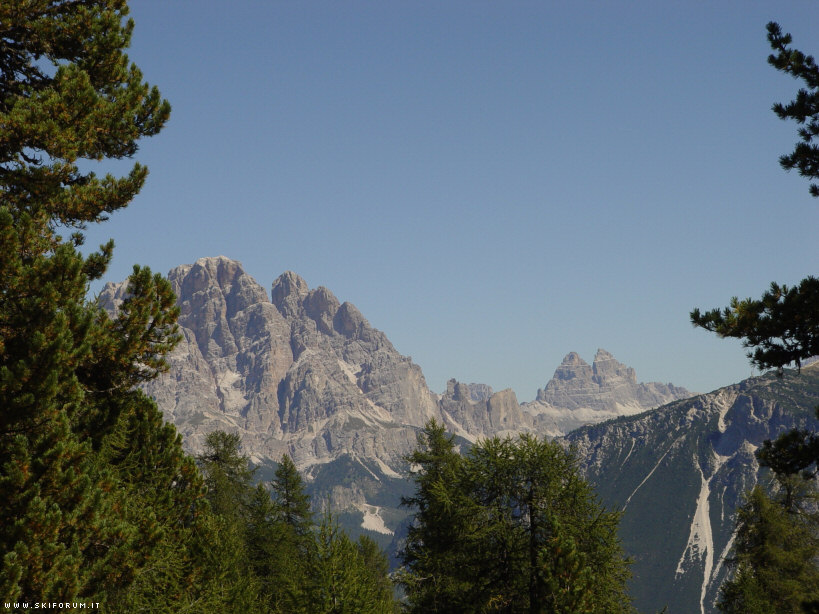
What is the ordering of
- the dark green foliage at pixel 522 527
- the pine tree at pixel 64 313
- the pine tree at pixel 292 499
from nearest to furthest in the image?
the pine tree at pixel 64 313 < the dark green foliage at pixel 522 527 < the pine tree at pixel 292 499

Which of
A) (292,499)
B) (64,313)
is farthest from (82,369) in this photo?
(292,499)

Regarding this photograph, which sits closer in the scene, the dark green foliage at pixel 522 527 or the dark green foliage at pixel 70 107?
the dark green foliage at pixel 70 107

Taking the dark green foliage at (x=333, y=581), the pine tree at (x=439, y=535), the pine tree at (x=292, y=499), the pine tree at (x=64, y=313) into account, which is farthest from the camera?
the pine tree at (x=292, y=499)

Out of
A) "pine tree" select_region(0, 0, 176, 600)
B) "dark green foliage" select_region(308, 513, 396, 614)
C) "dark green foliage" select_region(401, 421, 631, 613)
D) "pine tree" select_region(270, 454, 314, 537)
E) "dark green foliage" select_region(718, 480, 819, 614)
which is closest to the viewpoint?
"pine tree" select_region(0, 0, 176, 600)

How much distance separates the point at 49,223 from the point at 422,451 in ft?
76.8

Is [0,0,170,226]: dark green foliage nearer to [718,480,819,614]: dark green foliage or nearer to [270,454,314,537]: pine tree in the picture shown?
[718,480,819,614]: dark green foliage

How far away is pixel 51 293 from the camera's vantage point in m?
12.1

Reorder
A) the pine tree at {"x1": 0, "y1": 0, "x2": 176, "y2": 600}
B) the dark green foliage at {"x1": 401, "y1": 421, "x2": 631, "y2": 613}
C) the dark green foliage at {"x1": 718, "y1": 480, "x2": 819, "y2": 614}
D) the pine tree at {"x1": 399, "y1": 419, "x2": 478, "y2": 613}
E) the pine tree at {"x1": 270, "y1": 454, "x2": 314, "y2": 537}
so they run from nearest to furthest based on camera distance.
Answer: the pine tree at {"x1": 0, "y1": 0, "x2": 176, "y2": 600} → the dark green foliage at {"x1": 401, "y1": 421, "x2": 631, "y2": 613} → the pine tree at {"x1": 399, "y1": 419, "x2": 478, "y2": 613} → the dark green foliage at {"x1": 718, "y1": 480, "x2": 819, "y2": 614} → the pine tree at {"x1": 270, "y1": 454, "x2": 314, "y2": 537}

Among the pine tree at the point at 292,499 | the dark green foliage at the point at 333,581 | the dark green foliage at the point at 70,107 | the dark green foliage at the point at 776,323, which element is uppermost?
the dark green foliage at the point at 70,107

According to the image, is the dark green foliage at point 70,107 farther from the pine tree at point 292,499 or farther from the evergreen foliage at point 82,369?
the pine tree at point 292,499

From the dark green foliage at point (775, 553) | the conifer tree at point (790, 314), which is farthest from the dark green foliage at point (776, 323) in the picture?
the dark green foliage at point (775, 553)

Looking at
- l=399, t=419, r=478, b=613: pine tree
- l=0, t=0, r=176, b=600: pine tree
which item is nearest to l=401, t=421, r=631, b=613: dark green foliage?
l=399, t=419, r=478, b=613: pine tree

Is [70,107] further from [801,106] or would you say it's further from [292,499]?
[292,499]

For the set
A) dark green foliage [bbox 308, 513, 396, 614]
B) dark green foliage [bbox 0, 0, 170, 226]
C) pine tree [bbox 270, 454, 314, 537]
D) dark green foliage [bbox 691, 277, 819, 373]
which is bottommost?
dark green foliage [bbox 308, 513, 396, 614]
